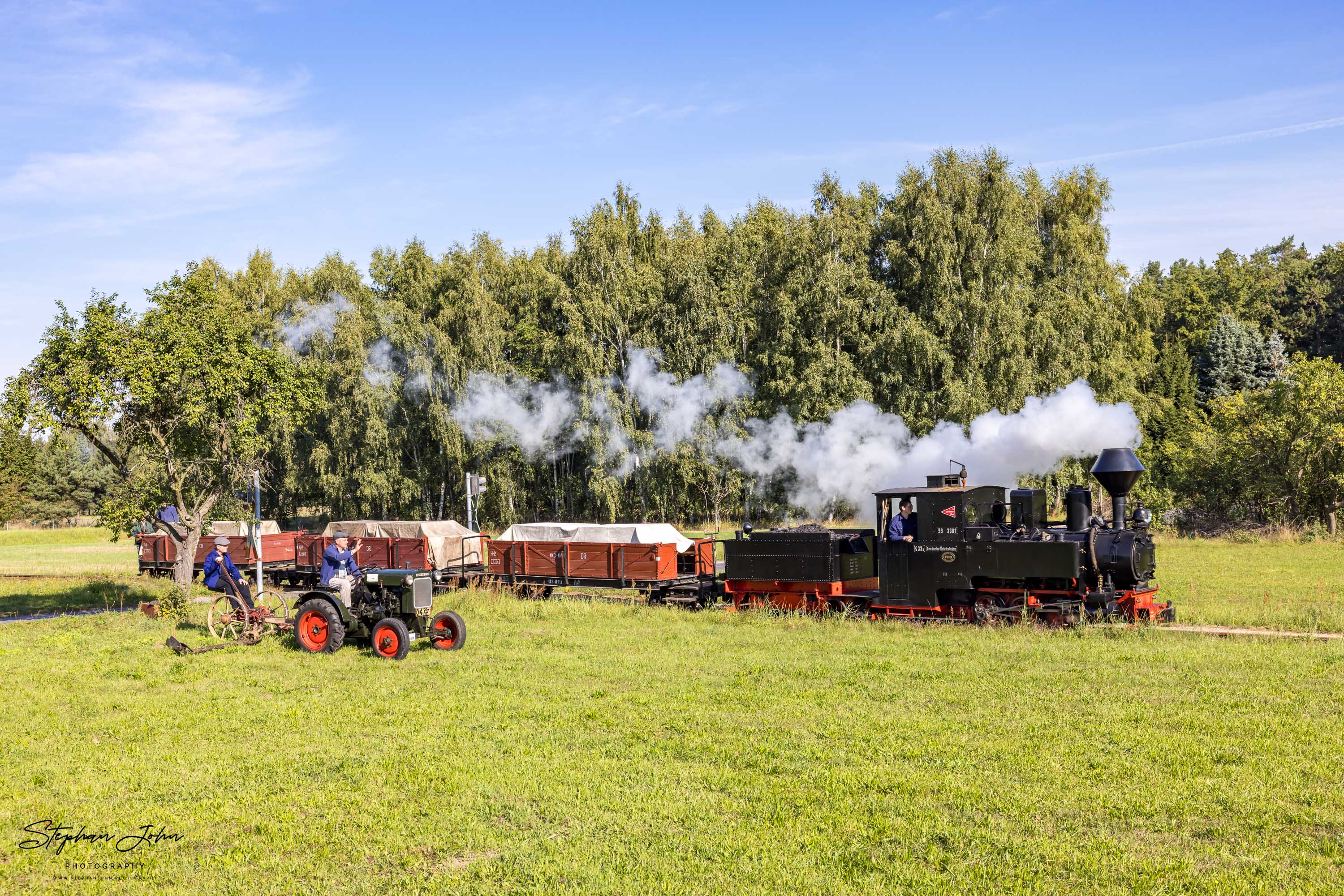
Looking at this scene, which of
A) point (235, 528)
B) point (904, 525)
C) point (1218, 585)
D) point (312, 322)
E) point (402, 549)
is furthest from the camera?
point (312, 322)

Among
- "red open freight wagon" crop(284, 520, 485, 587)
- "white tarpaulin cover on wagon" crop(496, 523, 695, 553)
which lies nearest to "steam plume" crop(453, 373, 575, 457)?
"red open freight wagon" crop(284, 520, 485, 587)

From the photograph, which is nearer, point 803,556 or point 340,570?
point 340,570

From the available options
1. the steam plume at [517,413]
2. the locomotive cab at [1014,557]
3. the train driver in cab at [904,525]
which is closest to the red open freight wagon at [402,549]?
the train driver in cab at [904,525]

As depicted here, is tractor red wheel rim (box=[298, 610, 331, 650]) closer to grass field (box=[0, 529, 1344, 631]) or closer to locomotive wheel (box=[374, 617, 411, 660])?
locomotive wheel (box=[374, 617, 411, 660])

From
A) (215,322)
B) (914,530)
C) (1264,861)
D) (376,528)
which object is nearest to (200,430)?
(215,322)

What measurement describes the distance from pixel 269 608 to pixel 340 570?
9.09 feet

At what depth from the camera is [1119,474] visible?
15.5 metres

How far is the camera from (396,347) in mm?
43938

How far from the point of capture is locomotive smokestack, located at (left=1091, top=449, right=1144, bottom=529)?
50.8 ft

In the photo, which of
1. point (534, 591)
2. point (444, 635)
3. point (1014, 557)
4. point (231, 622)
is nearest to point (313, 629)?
point (444, 635)

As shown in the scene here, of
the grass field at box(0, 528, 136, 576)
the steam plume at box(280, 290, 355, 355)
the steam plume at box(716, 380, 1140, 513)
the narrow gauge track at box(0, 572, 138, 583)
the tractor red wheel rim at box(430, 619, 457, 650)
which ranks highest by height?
the steam plume at box(280, 290, 355, 355)

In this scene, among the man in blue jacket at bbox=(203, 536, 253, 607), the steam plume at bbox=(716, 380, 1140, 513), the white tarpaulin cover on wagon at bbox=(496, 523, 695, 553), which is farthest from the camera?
the white tarpaulin cover on wagon at bbox=(496, 523, 695, 553)

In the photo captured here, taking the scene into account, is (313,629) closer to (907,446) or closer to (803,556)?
(803,556)

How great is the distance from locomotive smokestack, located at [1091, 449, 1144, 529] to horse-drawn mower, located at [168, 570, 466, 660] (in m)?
10.5
